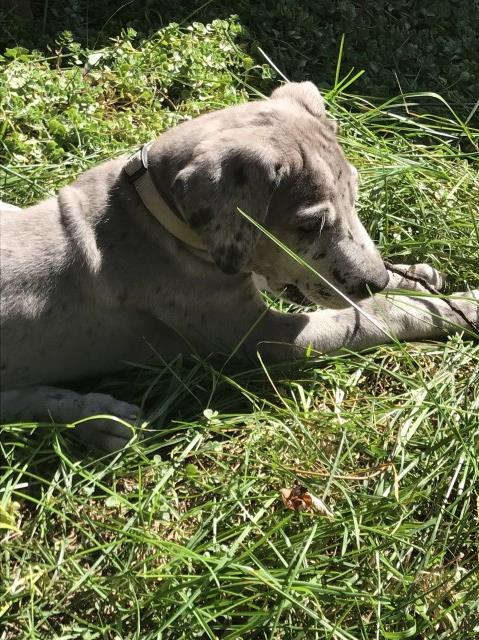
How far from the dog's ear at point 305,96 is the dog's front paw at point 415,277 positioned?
0.97m

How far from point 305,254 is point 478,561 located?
1605mm

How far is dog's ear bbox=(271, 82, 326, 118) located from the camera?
187 inches

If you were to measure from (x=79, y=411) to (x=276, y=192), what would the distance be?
1392 mm

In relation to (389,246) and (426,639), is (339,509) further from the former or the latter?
(389,246)

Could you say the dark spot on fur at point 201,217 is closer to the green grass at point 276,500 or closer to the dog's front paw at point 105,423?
the green grass at point 276,500

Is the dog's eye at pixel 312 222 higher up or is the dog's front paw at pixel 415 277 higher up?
the dog's eye at pixel 312 222

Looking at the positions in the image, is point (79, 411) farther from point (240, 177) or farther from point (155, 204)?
point (240, 177)

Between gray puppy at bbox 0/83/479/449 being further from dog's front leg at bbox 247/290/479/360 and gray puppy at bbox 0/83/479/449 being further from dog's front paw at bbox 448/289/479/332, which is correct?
dog's front paw at bbox 448/289/479/332

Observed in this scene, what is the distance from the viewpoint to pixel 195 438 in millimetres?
4418

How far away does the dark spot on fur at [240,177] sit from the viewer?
412cm

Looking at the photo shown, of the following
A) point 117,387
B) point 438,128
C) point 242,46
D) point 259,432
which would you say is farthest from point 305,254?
point 242,46

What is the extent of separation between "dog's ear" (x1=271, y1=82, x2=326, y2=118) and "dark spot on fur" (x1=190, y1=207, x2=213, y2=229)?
0.98m

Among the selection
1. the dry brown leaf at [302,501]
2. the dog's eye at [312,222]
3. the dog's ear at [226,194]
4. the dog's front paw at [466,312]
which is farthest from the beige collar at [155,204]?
the dog's front paw at [466,312]

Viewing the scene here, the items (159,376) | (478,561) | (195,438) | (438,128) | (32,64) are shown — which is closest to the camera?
(478,561)
